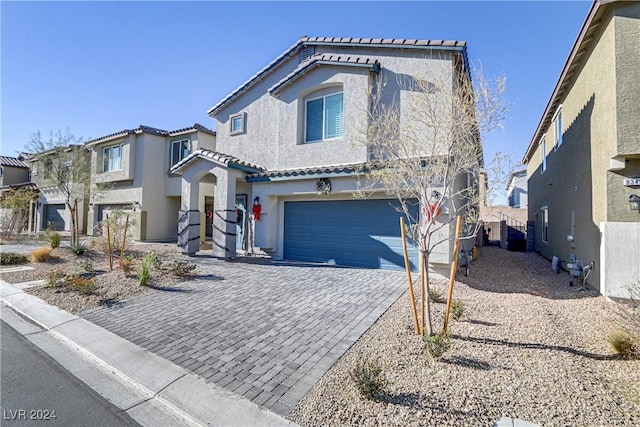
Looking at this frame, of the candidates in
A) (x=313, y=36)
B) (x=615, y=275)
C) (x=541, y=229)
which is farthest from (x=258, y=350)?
(x=541, y=229)

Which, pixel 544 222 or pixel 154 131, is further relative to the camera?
pixel 154 131

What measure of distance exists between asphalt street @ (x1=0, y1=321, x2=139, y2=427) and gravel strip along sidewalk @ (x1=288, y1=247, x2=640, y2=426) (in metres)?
2.31

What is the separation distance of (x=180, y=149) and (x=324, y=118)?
12.1 meters

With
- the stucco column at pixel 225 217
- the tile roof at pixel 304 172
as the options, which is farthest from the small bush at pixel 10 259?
the tile roof at pixel 304 172

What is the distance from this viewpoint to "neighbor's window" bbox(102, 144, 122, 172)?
20.6 metres

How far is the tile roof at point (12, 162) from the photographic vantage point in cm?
3035

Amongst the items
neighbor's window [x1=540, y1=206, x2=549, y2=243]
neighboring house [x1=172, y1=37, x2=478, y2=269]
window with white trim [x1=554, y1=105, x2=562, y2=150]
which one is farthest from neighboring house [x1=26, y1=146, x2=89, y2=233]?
neighbor's window [x1=540, y1=206, x2=549, y2=243]

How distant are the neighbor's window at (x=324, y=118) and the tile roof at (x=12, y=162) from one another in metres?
35.2

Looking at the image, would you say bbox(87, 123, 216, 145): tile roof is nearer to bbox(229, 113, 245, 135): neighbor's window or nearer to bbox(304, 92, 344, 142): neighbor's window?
bbox(229, 113, 245, 135): neighbor's window

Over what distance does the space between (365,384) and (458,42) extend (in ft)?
34.3

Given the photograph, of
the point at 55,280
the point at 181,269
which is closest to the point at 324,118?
the point at 181,269

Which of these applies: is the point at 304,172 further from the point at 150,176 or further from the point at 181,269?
the point at 150,176

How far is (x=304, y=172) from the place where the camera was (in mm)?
11727

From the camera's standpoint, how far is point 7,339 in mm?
5473
